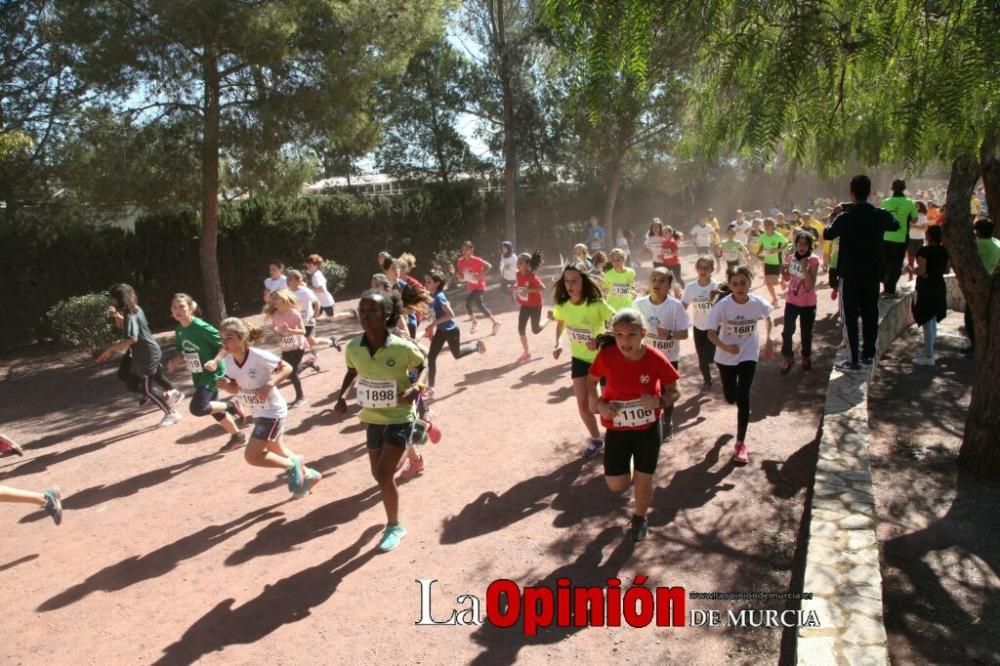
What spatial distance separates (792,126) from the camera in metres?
6.93

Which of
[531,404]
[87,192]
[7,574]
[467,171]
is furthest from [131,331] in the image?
[467,171]

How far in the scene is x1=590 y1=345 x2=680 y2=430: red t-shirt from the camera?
4844 millimetres

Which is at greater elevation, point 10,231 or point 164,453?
point 10,231

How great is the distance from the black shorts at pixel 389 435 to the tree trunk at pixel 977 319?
15.7ft

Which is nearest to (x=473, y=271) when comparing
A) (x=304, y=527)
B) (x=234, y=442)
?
(x=234, y=442)

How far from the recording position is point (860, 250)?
7094mm

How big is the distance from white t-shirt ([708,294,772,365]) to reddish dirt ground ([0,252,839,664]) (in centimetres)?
107

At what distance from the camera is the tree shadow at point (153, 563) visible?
508 centimetres

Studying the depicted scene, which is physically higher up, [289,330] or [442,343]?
[289,330]

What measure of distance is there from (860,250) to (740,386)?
2016 millimetres

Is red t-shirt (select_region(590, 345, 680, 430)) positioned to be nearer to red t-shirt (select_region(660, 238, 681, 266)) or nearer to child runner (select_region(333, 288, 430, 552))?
child runner (select_region(333, 288, 430, 552))

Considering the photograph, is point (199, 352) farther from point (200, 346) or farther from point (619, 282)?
point (619, 282)

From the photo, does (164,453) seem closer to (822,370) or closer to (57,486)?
(57,486)

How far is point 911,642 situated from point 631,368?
7.47 ft
